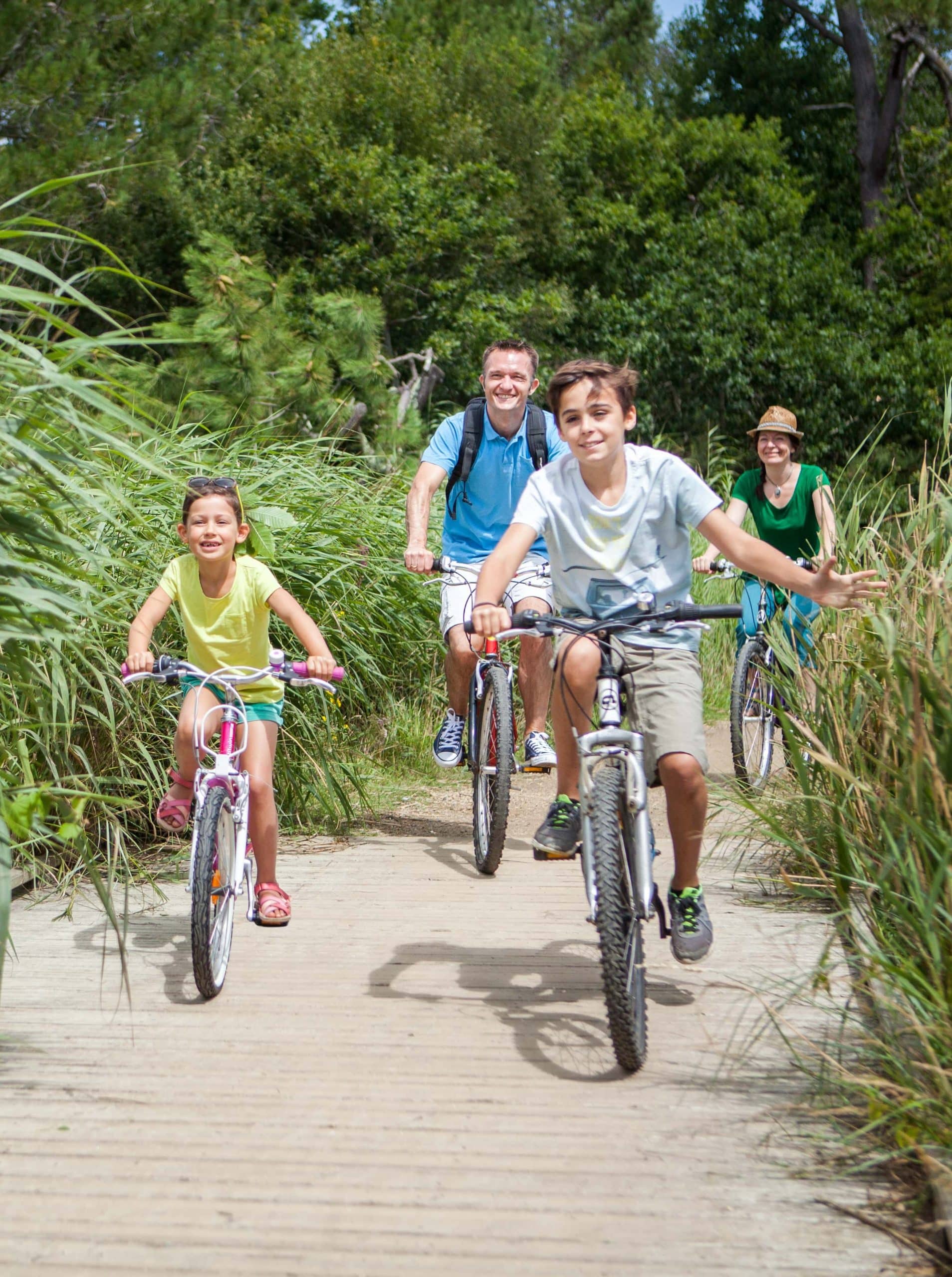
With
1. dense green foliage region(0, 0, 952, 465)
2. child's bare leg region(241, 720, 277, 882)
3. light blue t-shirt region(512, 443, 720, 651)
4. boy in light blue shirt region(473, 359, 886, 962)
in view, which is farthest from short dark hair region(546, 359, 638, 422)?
dense green foliage region(0, 0, 952, 465)

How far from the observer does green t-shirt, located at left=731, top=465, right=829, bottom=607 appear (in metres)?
7.50

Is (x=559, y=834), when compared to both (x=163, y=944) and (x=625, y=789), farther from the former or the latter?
(x=163, y=944)

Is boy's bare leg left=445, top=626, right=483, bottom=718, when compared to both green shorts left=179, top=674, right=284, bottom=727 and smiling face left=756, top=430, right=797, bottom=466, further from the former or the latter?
smiling face left=756, top=430, right=797, bottom=466

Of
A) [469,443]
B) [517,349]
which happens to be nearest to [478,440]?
[469,443]

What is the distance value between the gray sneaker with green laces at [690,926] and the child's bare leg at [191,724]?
151 cm

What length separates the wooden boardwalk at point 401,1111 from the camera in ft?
9.10

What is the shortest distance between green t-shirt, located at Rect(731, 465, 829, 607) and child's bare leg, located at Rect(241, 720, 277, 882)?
344cm

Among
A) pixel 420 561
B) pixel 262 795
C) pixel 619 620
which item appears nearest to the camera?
pixel 619 620

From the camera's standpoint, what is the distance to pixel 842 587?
12.0 feet

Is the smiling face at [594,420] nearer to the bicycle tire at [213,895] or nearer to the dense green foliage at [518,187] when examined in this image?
the bicycle tire at [213,895]

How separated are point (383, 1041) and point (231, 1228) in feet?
3.75

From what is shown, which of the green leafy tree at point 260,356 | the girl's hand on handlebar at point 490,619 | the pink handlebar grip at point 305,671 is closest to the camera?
the girl's hand on handlebar at point 490,619

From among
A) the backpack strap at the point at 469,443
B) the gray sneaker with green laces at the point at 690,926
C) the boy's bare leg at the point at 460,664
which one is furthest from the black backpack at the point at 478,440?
the gray sneaker with green laces at the point at 690,926

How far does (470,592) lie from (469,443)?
676 mm
